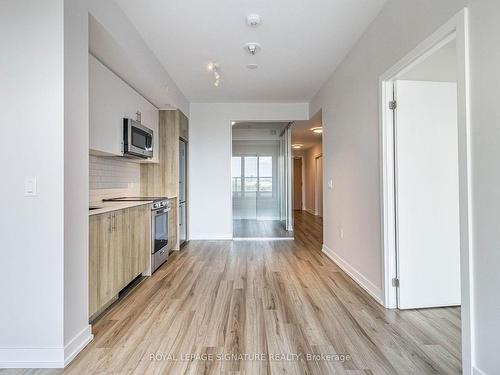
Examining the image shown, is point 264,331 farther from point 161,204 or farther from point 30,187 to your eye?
point 161,204

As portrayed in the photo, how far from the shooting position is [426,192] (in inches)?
94.2

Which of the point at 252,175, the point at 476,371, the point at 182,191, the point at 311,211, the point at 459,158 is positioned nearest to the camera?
the point at 476,371

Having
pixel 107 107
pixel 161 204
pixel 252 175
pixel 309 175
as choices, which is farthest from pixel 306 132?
pixel 107 107

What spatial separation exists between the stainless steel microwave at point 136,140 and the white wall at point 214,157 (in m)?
1.49

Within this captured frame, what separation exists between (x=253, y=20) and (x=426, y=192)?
2.19m

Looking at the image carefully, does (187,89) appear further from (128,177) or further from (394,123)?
(394,123)

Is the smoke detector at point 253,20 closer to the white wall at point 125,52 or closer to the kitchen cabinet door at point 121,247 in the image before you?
the white wall at point 125,52

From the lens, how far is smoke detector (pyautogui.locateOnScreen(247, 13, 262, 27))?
2516 mm

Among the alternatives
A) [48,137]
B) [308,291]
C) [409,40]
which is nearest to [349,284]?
[308,291]

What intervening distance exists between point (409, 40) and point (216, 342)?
8.51ft

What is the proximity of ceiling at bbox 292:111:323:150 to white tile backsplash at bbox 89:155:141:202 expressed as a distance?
329cm

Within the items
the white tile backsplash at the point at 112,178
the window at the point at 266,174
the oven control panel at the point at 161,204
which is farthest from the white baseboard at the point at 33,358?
the window at the point at 266,174

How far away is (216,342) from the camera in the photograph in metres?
1.91

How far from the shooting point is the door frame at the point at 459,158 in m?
1.50
